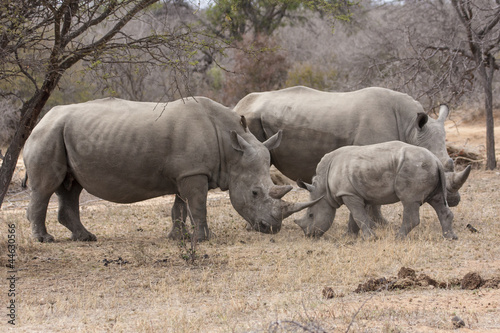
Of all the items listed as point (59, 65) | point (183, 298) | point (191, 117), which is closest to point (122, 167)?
point (191, 117)

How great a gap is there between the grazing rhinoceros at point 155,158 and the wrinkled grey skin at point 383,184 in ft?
2.25

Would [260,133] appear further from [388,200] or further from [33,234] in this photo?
[33,234]

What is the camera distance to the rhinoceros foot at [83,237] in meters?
9.19

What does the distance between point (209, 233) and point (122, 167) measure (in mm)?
1469

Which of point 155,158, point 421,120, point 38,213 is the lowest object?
point 38,213

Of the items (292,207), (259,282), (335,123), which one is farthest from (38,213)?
(335,123)

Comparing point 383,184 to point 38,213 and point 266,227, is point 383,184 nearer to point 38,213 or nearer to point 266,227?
point 266,227

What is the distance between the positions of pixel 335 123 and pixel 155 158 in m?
2.89

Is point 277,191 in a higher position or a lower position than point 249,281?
higher

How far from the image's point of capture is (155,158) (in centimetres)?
848

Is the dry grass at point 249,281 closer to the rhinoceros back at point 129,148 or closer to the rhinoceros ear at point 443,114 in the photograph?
the rhinoceros back at point 129,148

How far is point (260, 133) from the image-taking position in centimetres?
1027

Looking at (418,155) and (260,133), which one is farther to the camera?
(260,133)

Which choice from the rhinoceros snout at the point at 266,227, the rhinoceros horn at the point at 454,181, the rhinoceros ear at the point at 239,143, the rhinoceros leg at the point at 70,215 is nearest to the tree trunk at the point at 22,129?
the rhinoceros leg at the point at 70,215
